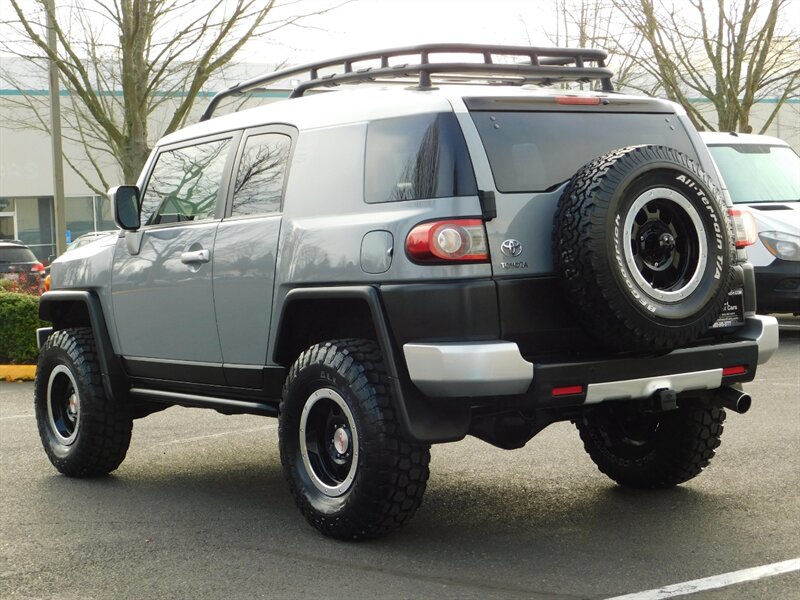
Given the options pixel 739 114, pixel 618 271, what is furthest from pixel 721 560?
pixel 739 114

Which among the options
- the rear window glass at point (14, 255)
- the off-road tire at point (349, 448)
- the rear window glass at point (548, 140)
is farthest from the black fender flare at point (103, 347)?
the rear window glass at point (14, 255)

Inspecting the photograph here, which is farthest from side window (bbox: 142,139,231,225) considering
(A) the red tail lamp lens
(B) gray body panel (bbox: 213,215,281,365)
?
(A) the red tail lamp lens

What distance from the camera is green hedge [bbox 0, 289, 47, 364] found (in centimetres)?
1338

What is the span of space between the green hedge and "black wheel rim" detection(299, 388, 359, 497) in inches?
331

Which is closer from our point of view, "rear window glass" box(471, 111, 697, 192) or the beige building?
"rear window glass" box(471, 111, 697, 192)

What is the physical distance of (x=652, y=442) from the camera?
6305mm

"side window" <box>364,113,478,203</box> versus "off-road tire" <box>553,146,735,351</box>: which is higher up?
"side window" <box>364,113,478,203</box>

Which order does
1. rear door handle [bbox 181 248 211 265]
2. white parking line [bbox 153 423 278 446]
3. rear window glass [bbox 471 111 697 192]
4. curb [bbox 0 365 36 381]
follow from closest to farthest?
1. rear window glass [bbox 471 111 697 192]
2. rear door handle [bbox 181 248 211 265]
3. white parking line [bbox 153 423 278 446]
4. curb [bbox 0 365 36 381]

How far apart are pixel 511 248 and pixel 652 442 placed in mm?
1743

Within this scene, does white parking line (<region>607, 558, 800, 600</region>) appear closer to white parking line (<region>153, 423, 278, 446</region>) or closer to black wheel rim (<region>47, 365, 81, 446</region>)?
black wheel rim (<region>47, 365, 81, 446</region>)

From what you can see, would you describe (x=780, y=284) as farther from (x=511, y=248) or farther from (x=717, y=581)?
(x=717, y=581)

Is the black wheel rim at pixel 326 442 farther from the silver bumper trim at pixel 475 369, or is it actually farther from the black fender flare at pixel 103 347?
the black fender flare at pixel 103 347

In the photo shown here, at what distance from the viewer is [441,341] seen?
196 inches

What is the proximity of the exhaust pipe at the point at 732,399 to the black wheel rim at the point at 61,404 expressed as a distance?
3.79 m
